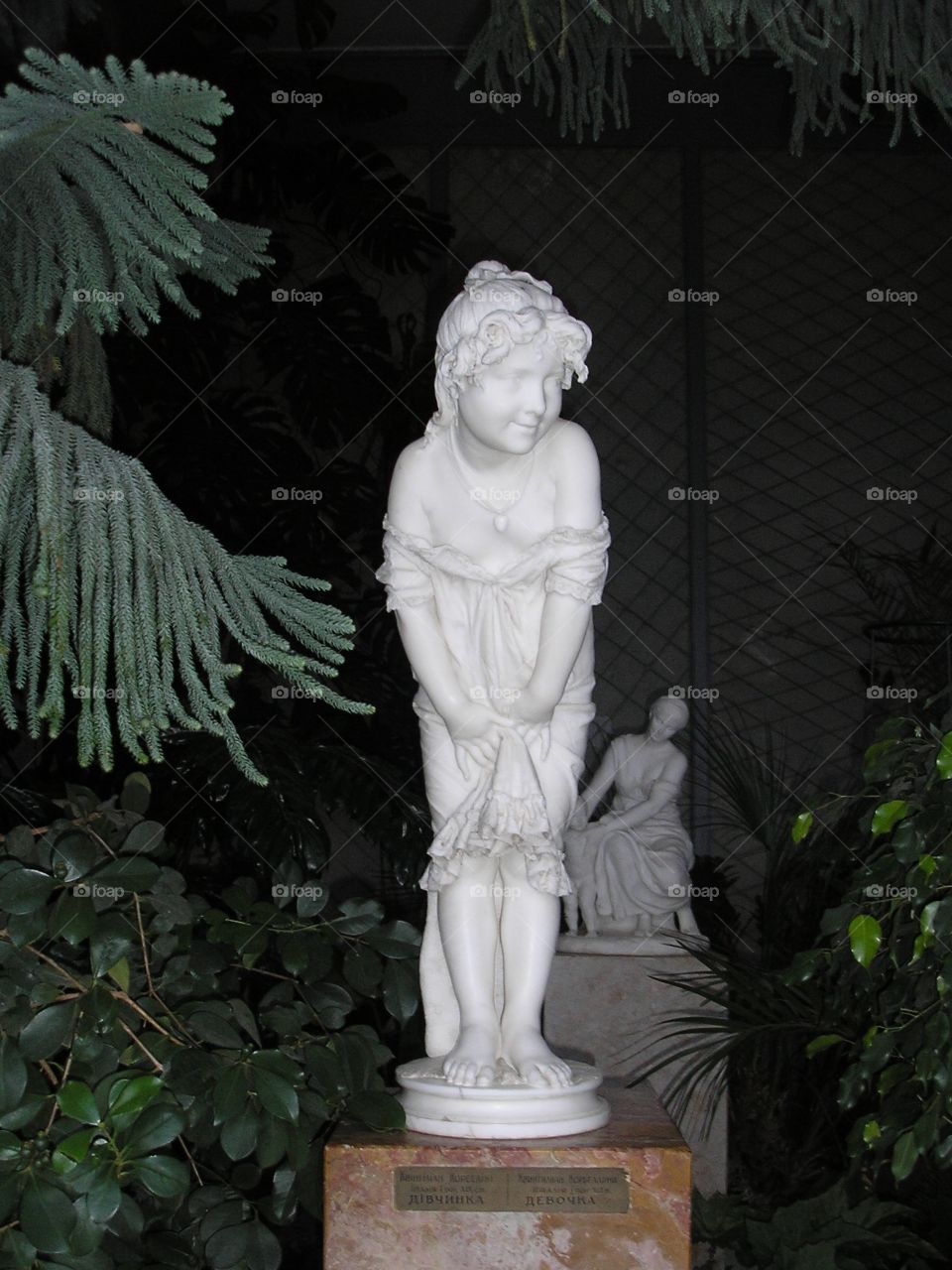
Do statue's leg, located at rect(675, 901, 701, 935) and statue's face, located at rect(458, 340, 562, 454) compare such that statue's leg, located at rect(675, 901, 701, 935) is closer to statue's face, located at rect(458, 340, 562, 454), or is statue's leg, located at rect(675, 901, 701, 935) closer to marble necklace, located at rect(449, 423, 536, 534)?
marble necklace, located at rect(449, 423, 536, 534)

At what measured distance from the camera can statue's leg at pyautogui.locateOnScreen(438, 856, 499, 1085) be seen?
2.85 m

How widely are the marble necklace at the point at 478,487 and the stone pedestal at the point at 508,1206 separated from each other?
1085 millimetres

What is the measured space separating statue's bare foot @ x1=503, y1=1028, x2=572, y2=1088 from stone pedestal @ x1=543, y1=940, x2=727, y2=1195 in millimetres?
2266

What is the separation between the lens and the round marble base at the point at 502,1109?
2.64m

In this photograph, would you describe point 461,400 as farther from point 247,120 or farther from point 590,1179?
point 247,120

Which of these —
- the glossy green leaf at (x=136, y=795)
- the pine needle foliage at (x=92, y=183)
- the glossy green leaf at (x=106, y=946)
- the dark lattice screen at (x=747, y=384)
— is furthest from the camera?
the dark lattice screen at (x=747, y=384)

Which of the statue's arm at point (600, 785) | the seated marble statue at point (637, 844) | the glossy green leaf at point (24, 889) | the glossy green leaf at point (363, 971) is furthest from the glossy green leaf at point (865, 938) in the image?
the statue's arm at point (600, 785)

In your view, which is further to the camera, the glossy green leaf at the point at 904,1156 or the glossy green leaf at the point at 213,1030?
the glossy green leaf at the point at 213,1030

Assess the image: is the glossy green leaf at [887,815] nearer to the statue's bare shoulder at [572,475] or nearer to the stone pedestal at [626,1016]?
the statue's bare shoulder at [572,475]

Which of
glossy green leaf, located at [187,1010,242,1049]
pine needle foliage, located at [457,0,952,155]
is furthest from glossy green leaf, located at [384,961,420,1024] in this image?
pine needle foliage, located at [457,0,952,155]

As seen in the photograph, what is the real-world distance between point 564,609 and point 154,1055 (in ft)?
3.47

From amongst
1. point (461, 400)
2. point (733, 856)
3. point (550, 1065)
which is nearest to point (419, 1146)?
point (550, 1065)

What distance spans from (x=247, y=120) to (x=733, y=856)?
3661 millimetres

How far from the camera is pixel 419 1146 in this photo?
2.61 metres
